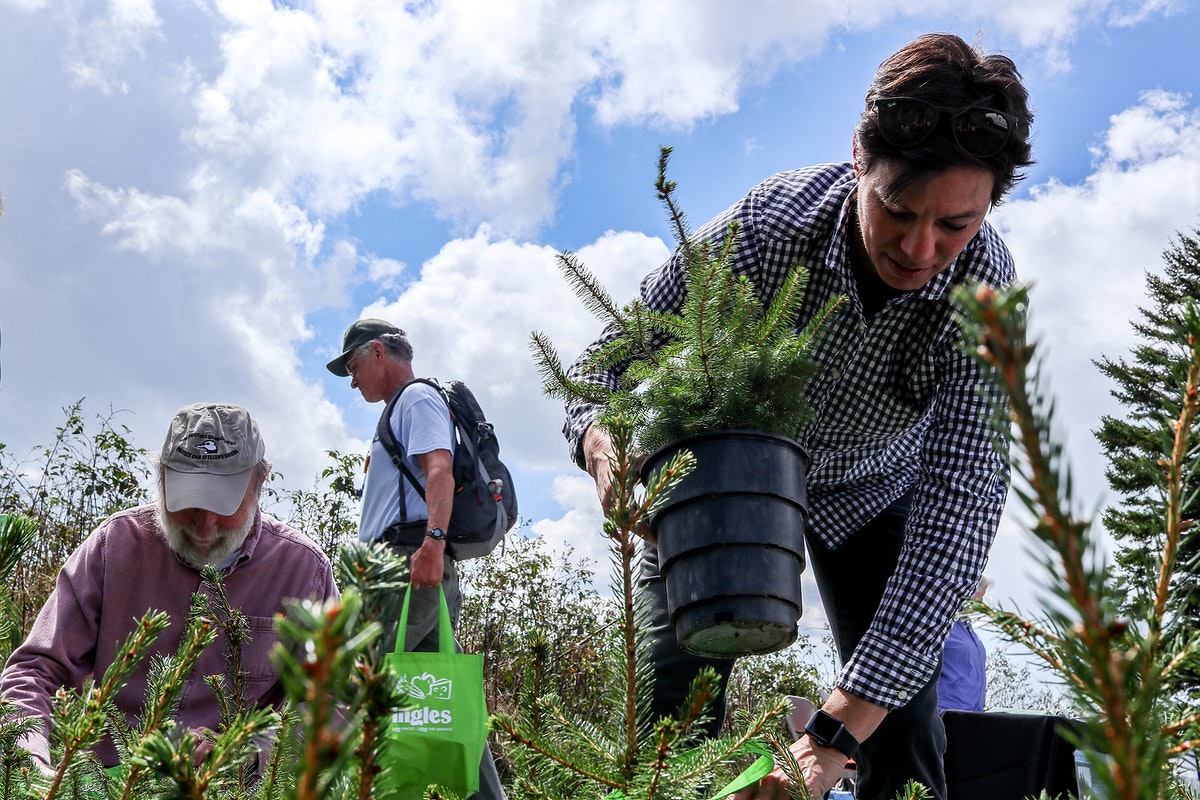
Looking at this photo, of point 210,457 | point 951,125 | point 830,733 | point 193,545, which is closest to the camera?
point 830,733

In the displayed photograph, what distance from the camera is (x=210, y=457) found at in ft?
9.98

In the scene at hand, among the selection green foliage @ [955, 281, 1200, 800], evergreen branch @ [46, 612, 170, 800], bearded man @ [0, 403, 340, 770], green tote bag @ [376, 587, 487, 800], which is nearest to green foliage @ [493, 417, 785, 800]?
evergreen branch @ [46, 612, 170, 800]

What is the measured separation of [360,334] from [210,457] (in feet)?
6.20

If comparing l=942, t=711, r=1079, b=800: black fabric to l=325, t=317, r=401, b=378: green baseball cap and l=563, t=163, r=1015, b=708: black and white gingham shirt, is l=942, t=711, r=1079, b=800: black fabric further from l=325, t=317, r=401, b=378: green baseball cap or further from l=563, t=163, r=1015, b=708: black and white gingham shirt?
l=325, t=317, r=401, b=378: green baseball cap

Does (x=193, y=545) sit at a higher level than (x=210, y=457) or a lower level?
lower

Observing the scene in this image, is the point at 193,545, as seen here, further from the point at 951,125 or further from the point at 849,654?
the point at 951,125

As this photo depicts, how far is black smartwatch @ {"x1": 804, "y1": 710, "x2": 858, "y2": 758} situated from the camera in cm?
177

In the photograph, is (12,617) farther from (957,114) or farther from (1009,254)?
(1009,254)

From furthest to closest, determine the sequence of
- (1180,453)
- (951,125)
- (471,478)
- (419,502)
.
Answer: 1. (471,478)
2. (419,502)
3. (951,125)
4. (1180,453)

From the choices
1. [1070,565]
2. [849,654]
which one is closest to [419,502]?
[849,654]

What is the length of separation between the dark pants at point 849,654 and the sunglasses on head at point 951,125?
95 centimetres

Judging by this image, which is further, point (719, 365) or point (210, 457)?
point (210, 457)

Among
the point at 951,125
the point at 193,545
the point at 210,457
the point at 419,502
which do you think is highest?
the point at 419,502

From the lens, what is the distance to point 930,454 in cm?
222
